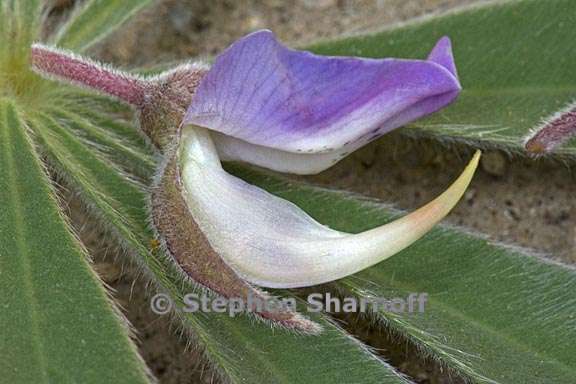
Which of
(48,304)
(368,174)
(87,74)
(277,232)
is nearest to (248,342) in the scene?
(277,232)

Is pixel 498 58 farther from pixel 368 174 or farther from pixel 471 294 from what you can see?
pixel 471 294

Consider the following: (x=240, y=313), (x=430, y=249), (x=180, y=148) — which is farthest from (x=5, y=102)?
(x=430, y=249)

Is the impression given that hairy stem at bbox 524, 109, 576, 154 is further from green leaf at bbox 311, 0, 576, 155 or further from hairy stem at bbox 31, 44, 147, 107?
hairy stem at bbox 31, 44, 147, 107

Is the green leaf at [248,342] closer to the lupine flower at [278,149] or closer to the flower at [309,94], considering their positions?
the lupine flower at [278,149]

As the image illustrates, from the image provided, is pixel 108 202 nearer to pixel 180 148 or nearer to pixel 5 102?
pixel 180 148

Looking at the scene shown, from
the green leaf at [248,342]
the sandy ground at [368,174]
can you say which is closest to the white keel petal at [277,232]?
the green leaf at [248,342]

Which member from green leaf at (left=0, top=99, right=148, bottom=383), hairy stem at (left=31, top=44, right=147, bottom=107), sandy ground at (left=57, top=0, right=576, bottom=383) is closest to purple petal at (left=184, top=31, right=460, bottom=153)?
hairy stem at (left=31, top=44, right=147, bottom=107)
